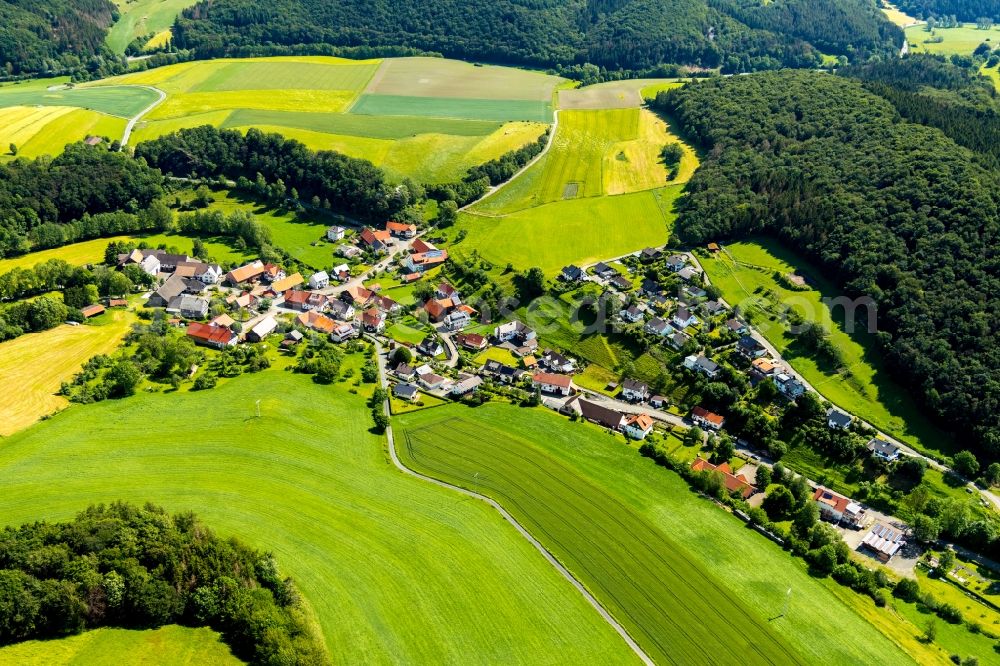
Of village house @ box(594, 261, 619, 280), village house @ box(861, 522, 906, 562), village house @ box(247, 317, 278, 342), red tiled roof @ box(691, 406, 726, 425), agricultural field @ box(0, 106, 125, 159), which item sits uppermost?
agricultural field @ box(0, 106, 125, 159)

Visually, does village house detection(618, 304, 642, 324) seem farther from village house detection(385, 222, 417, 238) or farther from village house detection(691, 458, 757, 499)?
village house detection(385, 222, 417, 238)

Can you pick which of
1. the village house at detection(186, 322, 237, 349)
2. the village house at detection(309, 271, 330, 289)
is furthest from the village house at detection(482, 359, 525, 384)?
the village house at detection(309, 271, 330, 289)

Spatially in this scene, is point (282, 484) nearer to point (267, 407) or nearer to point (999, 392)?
point (267, 407)

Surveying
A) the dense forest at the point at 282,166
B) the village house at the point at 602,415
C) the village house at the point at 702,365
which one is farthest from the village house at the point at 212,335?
the village house at the point at 702,365

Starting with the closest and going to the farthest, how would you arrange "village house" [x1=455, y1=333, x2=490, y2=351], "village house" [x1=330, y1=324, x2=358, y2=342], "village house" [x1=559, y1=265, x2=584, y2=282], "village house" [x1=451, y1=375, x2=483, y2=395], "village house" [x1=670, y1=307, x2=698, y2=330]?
"village house" [x1=451, y1=375, x2=483, y2=395] → "village house" [x1=670, y1=307, x2=698, y2=330] → "village house" [x1=455, y1=333, x2=490, y2=351] → "village house" [x1=330, y1=324, x2=358, y2=342] → "village house" [x1=559, y1=265, x2=584, y2=282]

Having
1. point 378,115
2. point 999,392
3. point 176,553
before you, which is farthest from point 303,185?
point 999,392

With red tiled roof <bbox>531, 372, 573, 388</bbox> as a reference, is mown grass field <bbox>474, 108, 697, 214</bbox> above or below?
above

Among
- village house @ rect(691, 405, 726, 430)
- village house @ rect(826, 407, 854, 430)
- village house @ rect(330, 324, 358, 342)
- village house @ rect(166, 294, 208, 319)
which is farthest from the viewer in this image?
village house @ rect(166, 294, 208, 319)

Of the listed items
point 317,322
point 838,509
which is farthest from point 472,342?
point 838,509
